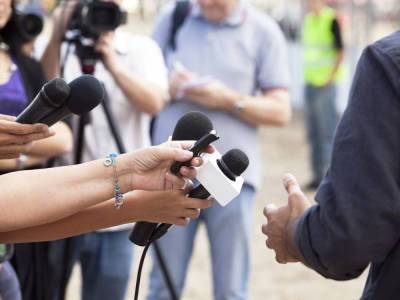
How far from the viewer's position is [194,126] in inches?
80.0

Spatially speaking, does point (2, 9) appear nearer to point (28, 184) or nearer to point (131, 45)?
point (131, 45)

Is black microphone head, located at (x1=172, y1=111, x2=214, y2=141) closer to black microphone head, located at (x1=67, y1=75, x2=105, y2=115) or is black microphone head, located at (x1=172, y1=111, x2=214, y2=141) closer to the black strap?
black microphone head, located at (x1=67, y1=75, x2=105, y2=115)

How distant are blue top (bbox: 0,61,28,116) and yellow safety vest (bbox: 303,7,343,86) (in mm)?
5717

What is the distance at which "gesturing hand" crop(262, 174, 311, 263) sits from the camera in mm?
2037

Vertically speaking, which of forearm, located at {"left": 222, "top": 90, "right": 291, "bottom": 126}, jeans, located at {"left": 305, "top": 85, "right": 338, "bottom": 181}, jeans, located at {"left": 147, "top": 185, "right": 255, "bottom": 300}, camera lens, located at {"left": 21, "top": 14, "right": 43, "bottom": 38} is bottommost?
jeans, located at {"left": 305, "top": 85, "right": 338, "bottom": 181}

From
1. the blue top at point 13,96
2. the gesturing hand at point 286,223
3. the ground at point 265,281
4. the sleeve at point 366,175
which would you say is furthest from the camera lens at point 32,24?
the ground at point 265,281

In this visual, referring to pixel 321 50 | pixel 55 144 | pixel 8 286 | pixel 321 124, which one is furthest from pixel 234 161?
pixel 321 50

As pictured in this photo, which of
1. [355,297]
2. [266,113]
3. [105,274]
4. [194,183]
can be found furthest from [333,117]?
[194,183]

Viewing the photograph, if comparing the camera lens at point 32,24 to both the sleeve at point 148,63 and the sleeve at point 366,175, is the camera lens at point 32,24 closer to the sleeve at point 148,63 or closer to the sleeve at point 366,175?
the sleeve at point 148,63

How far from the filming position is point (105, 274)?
345cm

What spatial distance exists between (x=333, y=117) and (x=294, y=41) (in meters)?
5.68

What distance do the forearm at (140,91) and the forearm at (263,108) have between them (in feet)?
1.05

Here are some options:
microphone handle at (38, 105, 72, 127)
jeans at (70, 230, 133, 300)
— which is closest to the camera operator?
jeans at (70, 230, 133, 300)

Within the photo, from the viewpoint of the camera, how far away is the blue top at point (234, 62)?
3.74m
